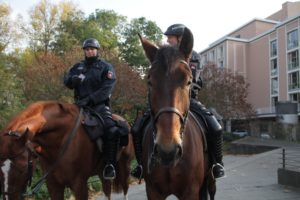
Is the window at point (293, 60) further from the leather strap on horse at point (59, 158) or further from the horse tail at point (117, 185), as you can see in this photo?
the leather strap on horse at point (59, 158)

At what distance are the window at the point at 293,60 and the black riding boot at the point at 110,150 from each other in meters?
62.4

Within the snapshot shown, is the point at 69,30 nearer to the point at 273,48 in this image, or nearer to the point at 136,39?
the point at 136,39

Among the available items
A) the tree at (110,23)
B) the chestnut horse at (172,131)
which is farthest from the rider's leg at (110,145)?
the tree at (110,23)

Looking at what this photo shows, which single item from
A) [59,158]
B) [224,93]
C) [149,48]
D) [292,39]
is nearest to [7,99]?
[59,158]

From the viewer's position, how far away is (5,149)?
5.34 metres

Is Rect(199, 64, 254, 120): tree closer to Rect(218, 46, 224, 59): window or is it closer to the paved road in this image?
the paved road

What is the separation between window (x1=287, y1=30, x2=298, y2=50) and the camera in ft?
216

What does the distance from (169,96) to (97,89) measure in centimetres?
356

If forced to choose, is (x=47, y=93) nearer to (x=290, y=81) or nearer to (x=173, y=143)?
(x=173, y=143)

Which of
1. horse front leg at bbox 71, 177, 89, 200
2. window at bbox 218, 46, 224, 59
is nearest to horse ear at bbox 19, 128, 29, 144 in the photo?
horse front leg at bbox 71, 177, 89, 200

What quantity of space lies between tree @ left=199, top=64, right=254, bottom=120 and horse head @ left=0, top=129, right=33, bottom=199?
41320 millimetres

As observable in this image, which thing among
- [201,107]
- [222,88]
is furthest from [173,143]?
[222,88]

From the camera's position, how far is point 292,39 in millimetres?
67062

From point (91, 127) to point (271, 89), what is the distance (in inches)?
2746
